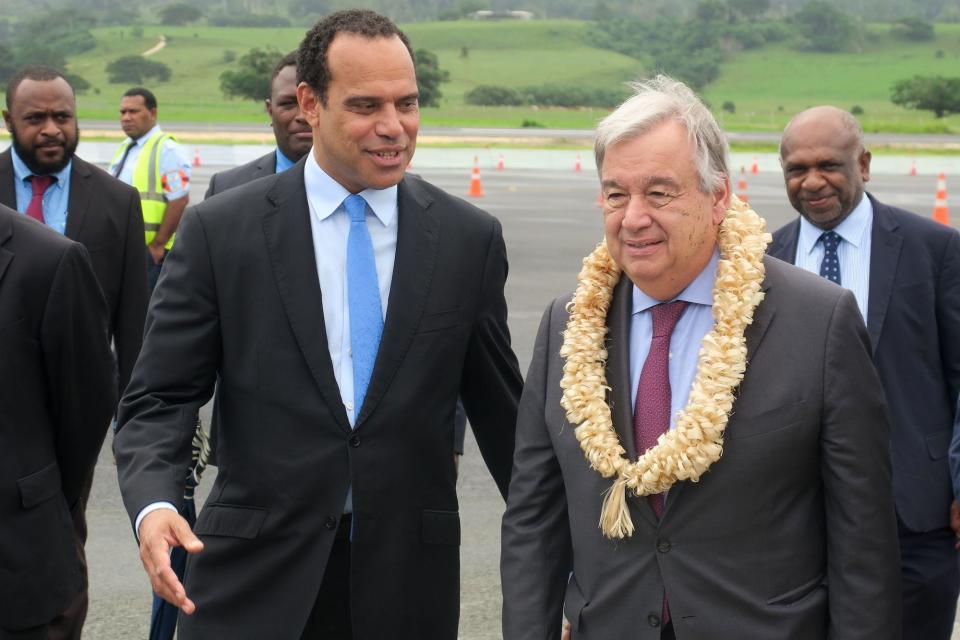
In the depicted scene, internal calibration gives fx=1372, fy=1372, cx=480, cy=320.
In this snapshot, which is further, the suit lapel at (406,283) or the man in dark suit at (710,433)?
the suit lapel at (406,283)

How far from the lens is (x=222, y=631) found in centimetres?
341

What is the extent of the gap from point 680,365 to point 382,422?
0.78 m

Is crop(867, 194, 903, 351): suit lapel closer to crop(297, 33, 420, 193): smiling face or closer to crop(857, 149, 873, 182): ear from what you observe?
crop(857, 149, 873, 182): ear

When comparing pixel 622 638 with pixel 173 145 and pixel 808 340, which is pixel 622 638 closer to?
pixel 808 340

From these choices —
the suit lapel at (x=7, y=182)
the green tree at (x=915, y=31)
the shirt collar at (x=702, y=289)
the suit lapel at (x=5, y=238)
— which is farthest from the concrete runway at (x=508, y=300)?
the green tree at (x=915, y=31)

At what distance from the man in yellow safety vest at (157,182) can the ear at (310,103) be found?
665cm

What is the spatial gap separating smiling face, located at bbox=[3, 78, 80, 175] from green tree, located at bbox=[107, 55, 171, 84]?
109862 millimetres

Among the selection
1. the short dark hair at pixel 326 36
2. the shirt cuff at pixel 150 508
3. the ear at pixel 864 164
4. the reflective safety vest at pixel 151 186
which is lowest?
the reflective safety vest at pixel 151 186

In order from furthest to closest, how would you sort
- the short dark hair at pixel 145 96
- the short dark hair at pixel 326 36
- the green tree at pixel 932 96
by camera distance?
the green tree at pixel 932 96
the short dark hair at pixel 145 96
the short dark hair at pixel 326 36

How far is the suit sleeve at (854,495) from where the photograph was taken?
9.19 ft

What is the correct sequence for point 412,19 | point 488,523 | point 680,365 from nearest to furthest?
1. point 680,365
2. point 488,523
3. point 412,19

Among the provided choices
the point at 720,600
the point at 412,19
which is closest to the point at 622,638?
the point at 720,600

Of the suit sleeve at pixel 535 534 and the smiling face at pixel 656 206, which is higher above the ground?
the smiling face at pixel 656 206

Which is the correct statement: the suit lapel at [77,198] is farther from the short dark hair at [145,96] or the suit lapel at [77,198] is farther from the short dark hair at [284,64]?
the short dark hair at [145,96]
